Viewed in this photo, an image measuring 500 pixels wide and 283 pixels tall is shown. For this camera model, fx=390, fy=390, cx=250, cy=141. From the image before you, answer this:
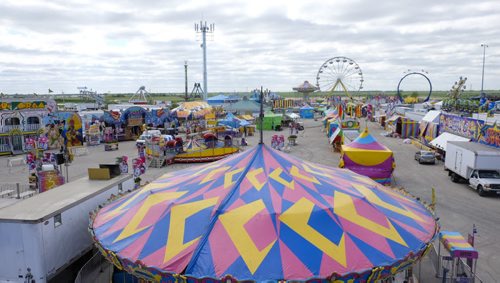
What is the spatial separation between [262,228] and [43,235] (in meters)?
4.94

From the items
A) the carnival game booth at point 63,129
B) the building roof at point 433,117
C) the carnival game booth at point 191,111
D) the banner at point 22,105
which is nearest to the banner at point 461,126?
the building roof at point 433,117

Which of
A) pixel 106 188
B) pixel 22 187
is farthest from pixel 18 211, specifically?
pixel 22 187

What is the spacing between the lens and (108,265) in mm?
11250

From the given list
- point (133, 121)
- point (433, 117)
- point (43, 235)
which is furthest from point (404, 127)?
point (43, 235)

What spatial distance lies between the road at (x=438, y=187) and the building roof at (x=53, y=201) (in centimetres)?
1110

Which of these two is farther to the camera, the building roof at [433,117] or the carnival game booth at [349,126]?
the building roof at [433,117]

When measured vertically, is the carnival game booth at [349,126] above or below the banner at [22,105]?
below

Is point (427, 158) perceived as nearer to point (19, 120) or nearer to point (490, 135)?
point (490, 135)

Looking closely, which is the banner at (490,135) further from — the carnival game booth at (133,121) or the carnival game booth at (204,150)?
the carnival game booth at (133,121)

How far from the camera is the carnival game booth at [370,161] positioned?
20.6 meters

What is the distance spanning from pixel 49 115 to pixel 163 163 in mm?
14361

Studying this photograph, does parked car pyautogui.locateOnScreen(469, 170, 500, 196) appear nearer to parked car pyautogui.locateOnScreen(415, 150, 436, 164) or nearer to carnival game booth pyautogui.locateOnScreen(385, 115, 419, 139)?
parked car pyautogui.locateOnScreen(415, 150, 436, 164)

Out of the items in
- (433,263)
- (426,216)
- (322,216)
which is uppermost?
(322,216)

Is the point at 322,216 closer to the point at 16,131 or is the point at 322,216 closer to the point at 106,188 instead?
the point at 106,188
